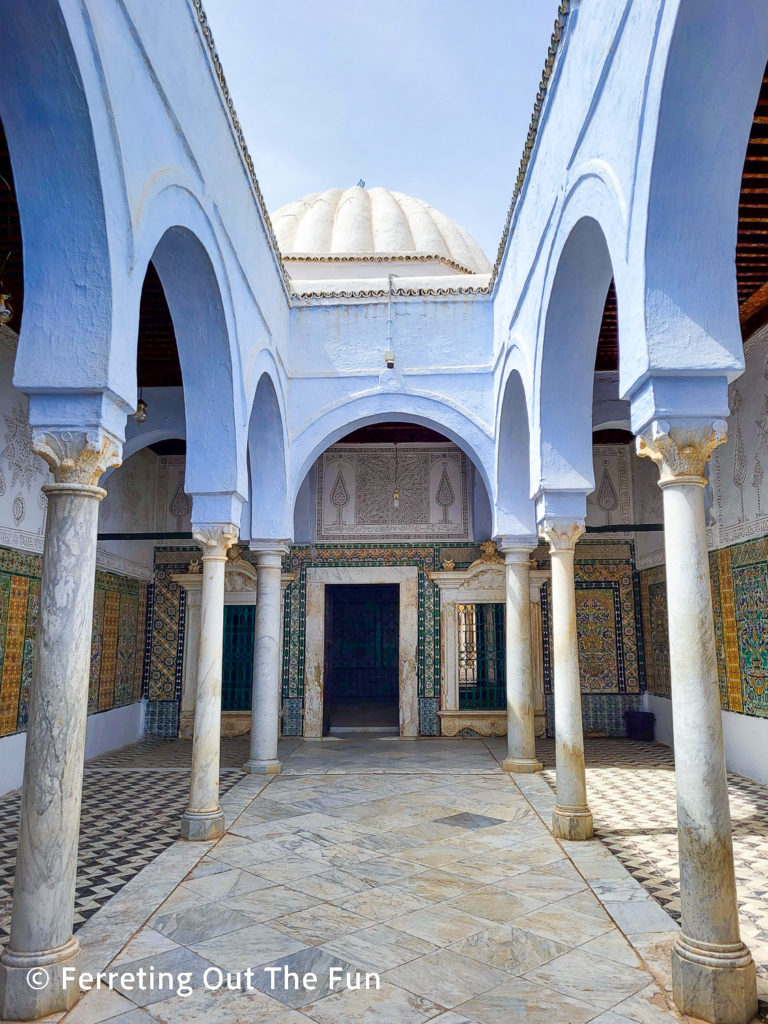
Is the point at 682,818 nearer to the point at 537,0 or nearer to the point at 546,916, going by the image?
the point at 546,916

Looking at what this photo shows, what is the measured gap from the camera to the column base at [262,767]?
746 centimetres

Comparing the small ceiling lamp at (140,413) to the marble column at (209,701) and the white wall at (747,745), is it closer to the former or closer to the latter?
the marble column at (209,701)

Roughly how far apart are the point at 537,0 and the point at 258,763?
6999 millimetres

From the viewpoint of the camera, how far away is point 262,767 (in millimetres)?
7469

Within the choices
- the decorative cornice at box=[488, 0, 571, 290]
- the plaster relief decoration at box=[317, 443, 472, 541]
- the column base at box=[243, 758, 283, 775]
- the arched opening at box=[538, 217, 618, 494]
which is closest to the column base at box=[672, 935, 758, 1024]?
the arched opening at box=[538, 217, 618, 494]

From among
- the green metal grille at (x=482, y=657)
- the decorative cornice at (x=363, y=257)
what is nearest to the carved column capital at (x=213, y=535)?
the green metal grille at (x=482, y=657)

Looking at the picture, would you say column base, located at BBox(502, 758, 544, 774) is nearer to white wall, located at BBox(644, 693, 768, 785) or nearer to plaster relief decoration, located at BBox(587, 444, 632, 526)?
white wall, located at BBox(644, 693, 768, 785)

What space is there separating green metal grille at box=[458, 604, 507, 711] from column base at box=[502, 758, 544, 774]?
2791mm

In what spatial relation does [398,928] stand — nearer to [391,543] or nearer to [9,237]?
[9,237]

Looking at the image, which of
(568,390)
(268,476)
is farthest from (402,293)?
(568,390)

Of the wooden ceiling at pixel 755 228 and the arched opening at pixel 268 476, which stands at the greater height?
the wooden ceiling at pixel 755 228

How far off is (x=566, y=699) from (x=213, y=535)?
285cm

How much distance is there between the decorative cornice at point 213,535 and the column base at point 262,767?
115 inches

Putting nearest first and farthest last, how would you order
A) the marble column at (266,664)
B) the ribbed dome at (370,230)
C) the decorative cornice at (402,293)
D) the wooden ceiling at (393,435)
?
the marble column at (266,664) < the decorative cornice at (402,293) < the wooden ceiling at (393,435) < the ribbed dome at (370,230)
